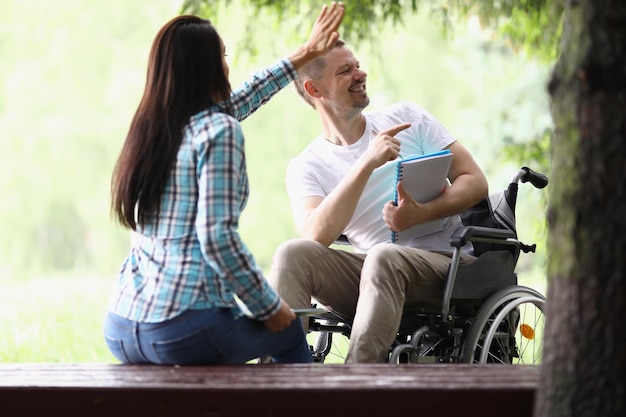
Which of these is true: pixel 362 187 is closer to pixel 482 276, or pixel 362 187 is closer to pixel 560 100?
pixel 482 276

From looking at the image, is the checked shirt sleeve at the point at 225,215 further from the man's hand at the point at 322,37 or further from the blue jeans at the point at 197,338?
the man's hand at the point at 322,37

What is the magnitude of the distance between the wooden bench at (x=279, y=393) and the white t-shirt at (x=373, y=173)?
121 cm

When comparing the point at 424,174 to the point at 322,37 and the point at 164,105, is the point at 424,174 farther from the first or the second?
the point at 164,105

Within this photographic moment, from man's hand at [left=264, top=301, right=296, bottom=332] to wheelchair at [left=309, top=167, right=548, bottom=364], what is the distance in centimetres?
57

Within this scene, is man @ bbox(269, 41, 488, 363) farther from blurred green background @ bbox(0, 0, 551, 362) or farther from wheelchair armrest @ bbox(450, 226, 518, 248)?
blurred green background @ bbox(0, 0, 551, 362)

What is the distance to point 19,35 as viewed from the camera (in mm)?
16250

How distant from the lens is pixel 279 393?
210cm

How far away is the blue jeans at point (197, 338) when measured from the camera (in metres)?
2.39

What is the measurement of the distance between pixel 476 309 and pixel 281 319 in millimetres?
1053

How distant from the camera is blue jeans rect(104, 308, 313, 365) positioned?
2.39 meters

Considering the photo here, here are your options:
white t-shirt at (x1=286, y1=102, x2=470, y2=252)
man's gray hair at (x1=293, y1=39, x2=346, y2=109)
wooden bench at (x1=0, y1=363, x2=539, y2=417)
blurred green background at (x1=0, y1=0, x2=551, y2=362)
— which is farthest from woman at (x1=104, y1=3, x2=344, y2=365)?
blurred green background at (x1=0, y1=0, x2=551, y2=362)

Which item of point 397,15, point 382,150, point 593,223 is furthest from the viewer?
point 397,15

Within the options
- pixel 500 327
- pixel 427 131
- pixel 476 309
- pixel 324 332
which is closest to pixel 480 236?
pixel 476 309

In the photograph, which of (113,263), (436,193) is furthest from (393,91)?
(436,193)
